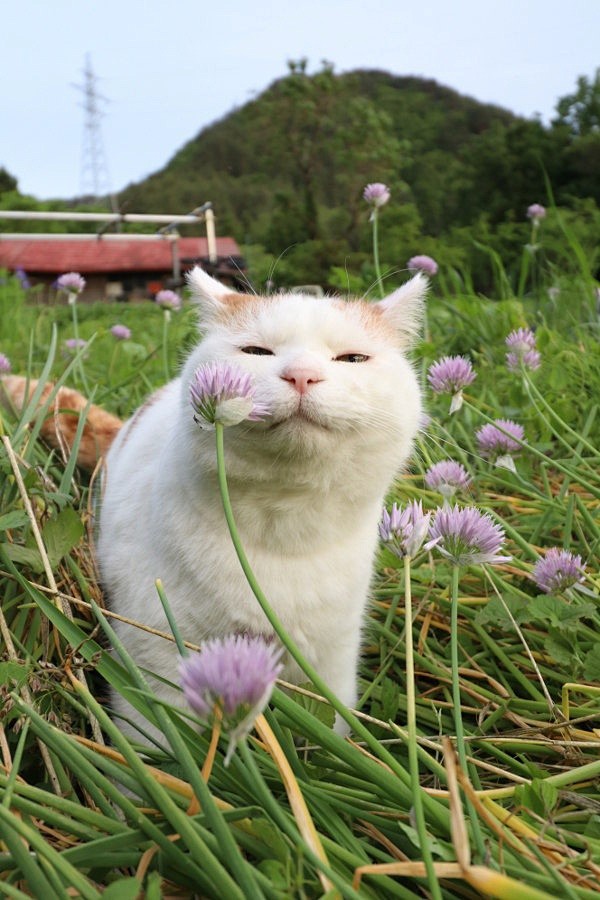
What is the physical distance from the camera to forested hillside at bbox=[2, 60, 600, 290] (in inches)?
624

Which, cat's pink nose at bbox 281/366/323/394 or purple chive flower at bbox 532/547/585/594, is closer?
cat's pink nose at bbox 281/366/323/394

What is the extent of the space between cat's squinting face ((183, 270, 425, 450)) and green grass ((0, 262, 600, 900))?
33 centimetres

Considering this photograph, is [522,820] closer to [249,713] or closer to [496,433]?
[249,713]

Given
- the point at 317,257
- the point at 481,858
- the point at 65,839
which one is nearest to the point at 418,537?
the point at 481,858

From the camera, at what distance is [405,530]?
2.70ft

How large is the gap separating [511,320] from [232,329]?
1.89 m

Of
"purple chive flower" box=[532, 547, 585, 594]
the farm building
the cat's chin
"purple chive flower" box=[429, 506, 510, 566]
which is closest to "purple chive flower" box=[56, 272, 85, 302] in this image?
the cat's chin

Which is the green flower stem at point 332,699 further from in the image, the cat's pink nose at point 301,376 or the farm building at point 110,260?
the farm building at point 110,260

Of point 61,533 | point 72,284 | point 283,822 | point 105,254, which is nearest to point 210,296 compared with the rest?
point 61,533

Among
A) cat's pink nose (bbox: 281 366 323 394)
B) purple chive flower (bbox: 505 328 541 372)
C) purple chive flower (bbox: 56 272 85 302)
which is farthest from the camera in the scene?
purple chive flower (bbox: 56 272 85 302)

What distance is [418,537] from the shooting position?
0.78 m

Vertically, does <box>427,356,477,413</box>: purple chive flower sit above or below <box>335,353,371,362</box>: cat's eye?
below

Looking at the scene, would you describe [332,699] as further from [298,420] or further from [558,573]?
[558,573]

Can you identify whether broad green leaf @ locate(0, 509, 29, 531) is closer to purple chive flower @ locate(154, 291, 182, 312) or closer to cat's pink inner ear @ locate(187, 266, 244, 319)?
cat's pink inner ear @ locate(187, 266, 244, 319)
